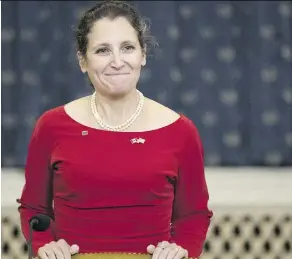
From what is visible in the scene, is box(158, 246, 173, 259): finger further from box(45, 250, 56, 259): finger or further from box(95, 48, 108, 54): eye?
box(95, 48, 108, 54): eye

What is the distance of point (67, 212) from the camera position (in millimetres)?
1126

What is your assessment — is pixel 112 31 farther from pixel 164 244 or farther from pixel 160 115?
pixel 164 244

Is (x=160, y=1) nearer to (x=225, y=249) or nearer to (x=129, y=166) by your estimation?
(x=225, y=249)

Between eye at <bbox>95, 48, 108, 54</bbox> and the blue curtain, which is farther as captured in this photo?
the blue curtain

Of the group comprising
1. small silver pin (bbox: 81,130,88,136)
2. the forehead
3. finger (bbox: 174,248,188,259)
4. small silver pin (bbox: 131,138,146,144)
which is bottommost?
finger (bbox: 174,248,188,259)

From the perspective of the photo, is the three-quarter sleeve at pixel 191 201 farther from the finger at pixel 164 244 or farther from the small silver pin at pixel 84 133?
the small silver pin at pixel 84 133

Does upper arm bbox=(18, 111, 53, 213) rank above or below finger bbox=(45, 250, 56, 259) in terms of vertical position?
above

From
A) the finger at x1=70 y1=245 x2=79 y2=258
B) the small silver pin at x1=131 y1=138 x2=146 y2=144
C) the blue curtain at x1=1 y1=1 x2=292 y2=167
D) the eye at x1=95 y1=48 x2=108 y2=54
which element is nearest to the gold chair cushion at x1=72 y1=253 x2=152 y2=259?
the finger at x1=70 y1=245 x2=79 y2=258

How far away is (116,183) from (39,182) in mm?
129

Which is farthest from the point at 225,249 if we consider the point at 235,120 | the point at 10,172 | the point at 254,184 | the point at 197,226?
the point at 197,226

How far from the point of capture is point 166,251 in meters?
1.12

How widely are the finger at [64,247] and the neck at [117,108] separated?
17cm

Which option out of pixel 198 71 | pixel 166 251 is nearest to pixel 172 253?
pixel 166 251

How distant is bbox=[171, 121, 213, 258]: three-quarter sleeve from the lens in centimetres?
116
